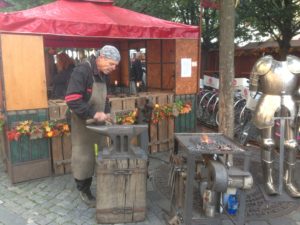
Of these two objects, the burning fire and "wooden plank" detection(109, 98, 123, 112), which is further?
"wooden plank" detection(109, 98, 123, 112)

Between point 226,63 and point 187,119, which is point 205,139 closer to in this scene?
point 226,63

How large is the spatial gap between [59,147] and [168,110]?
2.10m

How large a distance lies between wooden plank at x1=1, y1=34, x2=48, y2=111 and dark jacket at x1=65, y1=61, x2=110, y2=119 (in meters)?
1.31

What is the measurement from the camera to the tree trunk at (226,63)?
451 centimetres

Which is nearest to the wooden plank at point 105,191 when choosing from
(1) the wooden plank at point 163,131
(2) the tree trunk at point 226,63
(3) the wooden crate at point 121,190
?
(3) the wooden crate at point 121,190

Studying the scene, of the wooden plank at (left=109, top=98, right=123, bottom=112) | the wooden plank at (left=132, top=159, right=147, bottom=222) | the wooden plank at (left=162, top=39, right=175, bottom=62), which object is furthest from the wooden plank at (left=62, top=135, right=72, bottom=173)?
the wooden plank at (left=162, top=39, right=175, bottom=62)

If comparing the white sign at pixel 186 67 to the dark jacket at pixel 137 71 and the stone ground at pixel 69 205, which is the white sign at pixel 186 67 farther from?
the dark jacket at pixel 137 71

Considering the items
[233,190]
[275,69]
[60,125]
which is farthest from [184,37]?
[233,190]

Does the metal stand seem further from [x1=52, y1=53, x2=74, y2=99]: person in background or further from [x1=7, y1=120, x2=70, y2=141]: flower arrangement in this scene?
[x1=52, y1=53, x2=74, y2=99]: person in background

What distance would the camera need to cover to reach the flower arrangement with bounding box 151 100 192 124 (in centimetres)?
592

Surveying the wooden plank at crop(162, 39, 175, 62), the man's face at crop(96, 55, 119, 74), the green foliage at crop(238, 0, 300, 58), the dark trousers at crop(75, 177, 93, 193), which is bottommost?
the dark trousers at crop(75, 177, 93, 193)

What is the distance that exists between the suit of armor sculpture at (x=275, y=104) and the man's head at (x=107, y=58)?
6.20 feet

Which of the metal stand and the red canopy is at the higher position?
the red canopy

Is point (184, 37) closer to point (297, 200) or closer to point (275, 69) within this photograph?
point (275, 69)
